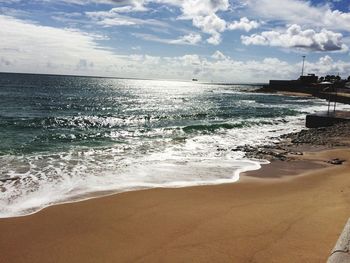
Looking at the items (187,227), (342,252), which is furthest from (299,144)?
(342,252)

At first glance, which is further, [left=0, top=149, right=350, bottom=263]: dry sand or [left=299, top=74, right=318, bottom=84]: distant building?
[left=299, top=74, right=318, bottom=84]: distant building

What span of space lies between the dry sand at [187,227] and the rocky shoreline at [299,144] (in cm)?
565

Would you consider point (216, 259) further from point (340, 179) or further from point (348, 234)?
point (340, 179)

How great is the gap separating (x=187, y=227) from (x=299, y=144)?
14.0 m

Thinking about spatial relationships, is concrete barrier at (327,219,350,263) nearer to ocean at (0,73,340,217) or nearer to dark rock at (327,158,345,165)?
ocean at (0,73,340,217)

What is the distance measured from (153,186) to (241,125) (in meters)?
20.6

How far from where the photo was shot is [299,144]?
64.1 ft

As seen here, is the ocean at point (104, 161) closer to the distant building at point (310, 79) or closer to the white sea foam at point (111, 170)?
the white sea foam at point (111, 170)

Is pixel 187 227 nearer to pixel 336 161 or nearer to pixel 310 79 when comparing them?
pixel 336 161

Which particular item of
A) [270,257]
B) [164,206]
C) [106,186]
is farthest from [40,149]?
[270,257]

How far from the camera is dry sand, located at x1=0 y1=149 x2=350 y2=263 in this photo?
6.05m

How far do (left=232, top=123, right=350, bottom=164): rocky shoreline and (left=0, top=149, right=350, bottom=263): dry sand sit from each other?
5651 millimetres

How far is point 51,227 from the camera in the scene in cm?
726

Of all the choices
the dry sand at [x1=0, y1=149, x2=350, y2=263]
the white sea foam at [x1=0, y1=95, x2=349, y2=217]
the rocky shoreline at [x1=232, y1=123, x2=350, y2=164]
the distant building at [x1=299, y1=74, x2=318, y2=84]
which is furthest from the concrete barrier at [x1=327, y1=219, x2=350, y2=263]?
the distant building at [x1=299, y1=74, x2=318, y2=84]
